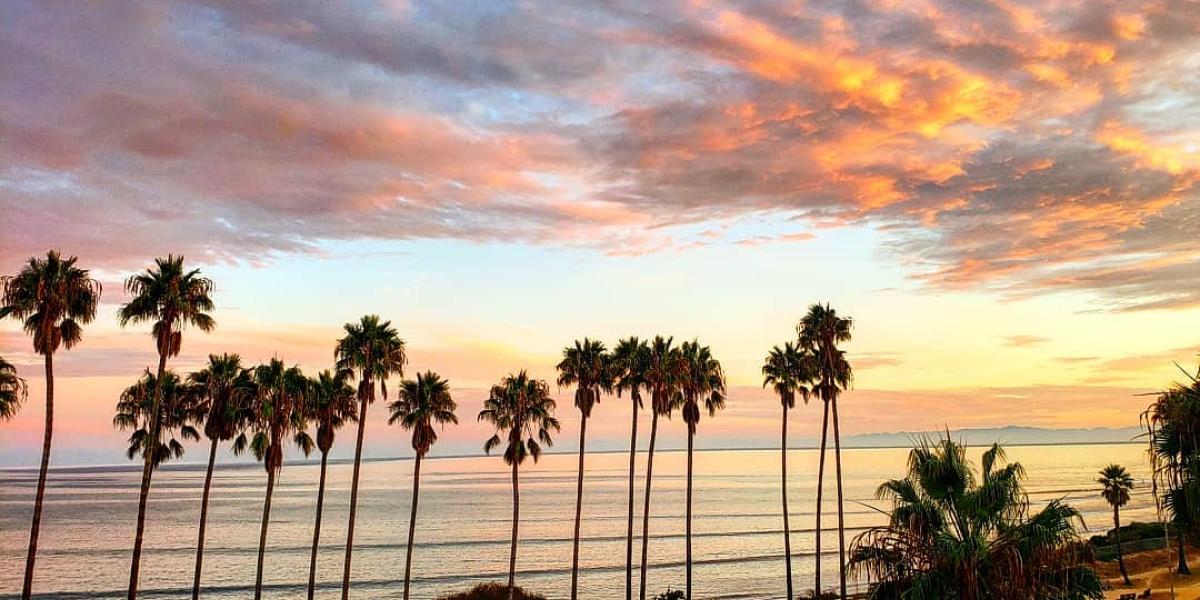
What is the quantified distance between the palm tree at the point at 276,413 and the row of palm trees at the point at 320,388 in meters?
0.07

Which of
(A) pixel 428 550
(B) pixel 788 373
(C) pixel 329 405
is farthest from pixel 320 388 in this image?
(A) pixel 428 550

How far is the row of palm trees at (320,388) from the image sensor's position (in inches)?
1467

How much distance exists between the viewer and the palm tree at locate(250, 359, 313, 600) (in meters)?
44.9

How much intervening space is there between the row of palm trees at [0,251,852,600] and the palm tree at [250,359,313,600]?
70 millimetres

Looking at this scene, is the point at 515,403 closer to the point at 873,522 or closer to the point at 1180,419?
the point at 1180,419

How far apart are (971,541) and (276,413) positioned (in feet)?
126

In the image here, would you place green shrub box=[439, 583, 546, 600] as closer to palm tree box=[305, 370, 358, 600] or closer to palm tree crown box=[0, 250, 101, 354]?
palm tree box=[305, 370, 358, 600]

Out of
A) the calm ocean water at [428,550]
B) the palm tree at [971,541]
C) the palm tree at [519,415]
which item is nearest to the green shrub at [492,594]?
the palm tree at [519,415]

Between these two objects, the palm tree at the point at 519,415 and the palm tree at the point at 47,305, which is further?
the palm tree at the point at 519,415

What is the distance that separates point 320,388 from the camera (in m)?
49.0

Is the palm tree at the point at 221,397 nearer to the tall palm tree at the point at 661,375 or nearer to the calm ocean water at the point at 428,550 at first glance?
the tall palm tree at the point at 661,375

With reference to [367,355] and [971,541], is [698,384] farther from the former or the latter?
[971,541]

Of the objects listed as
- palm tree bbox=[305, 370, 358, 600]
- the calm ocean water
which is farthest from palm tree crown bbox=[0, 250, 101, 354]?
the calm ocean water

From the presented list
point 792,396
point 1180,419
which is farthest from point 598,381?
point 1180,419
